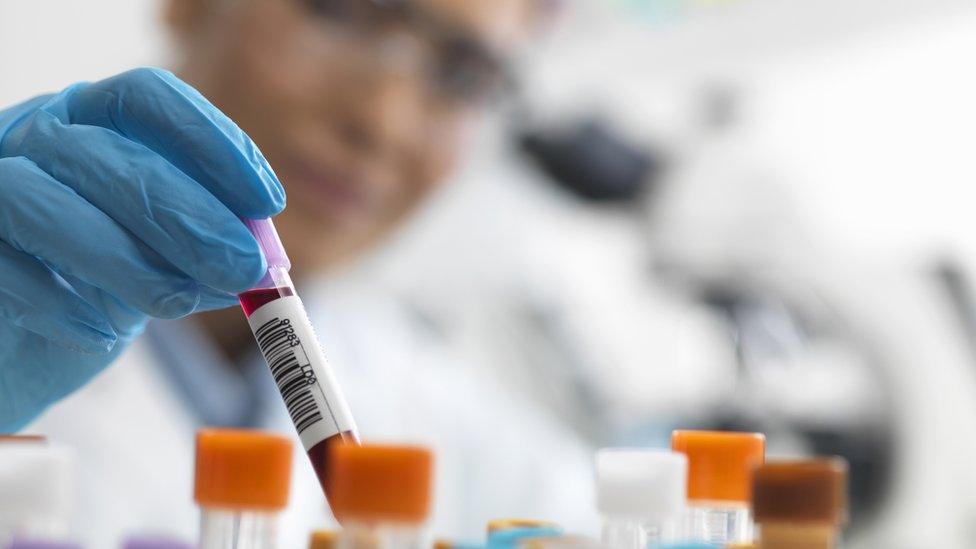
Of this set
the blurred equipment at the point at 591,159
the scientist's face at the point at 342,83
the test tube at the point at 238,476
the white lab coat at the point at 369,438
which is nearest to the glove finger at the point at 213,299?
the test tube at the point at 238,476

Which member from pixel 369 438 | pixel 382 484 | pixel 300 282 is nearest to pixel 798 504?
pixel 382 484

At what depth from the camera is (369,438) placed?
172cm

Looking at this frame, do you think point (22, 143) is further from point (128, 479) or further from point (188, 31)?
point (188, 31)

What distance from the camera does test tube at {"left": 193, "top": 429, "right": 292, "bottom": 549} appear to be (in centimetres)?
53

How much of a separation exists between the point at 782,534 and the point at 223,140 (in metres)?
0.46

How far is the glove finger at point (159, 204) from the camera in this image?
70 cm

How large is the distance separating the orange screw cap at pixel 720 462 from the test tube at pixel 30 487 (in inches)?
13.9

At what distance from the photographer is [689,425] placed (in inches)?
80.5

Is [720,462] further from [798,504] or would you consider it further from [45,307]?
[45,307]

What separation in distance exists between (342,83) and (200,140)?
95 centimetres

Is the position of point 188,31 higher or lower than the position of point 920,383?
higher

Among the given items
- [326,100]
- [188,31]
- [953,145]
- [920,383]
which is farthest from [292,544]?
[953,145]

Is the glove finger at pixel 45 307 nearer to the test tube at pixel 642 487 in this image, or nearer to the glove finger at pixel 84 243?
the glove finger at pixel 84 243

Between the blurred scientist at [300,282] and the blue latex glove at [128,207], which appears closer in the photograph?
the blue latex glove at [128,207]
